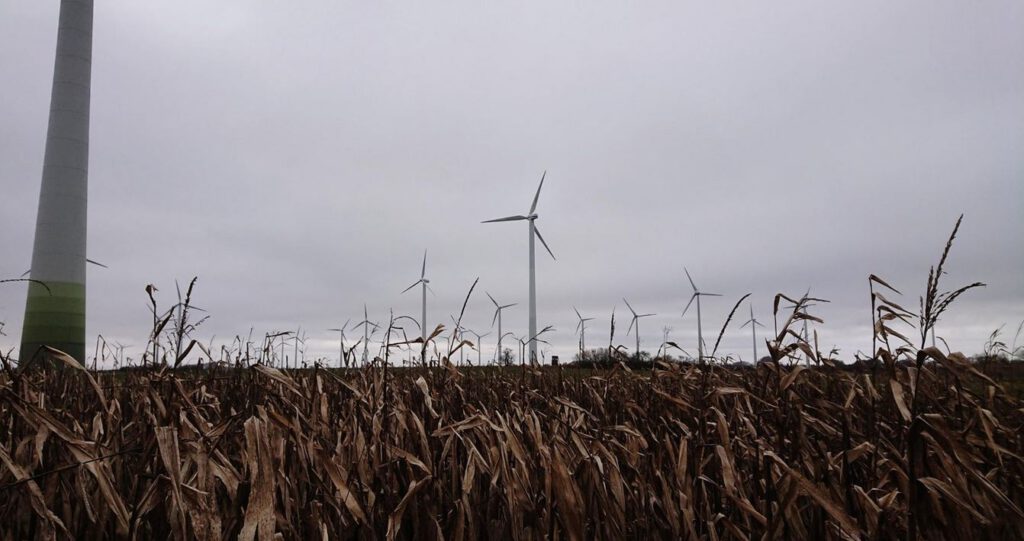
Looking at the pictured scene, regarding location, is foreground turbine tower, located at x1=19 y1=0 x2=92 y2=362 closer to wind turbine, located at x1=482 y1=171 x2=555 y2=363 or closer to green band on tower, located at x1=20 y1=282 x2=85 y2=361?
green band on tower, located at x1=20 y1=282 x2=85 y2=361

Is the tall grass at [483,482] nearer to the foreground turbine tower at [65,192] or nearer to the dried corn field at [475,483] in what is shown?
the dried corn field at [475,483]

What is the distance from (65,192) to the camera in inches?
1128

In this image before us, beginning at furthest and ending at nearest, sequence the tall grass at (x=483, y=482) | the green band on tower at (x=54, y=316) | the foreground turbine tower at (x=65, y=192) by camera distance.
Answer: the green band on tower at (x=54, y=316) < the foreground turbine tower at (x=65, y=192) < the tall grass at (x=483, y=482)

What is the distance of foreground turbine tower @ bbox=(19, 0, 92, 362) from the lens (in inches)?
1121

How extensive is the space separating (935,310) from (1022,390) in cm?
1035

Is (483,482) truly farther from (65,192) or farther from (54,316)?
(54,316)

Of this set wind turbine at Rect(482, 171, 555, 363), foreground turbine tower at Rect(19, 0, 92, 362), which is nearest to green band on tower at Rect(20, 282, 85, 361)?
foreground turbine tower at Rect(19, 0, 92, 362)

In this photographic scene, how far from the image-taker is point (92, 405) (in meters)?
7.08

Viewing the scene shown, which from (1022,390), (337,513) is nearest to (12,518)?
(337,513)

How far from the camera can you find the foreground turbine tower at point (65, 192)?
28.5 m

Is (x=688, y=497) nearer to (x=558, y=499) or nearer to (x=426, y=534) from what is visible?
(x=558, y=499)

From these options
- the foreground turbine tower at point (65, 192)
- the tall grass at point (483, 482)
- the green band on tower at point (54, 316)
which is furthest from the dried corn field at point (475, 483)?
the green band on tower at point (54, 316)

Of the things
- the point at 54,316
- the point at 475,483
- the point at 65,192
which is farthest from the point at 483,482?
the point at 54,316

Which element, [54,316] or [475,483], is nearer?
[475,483]
